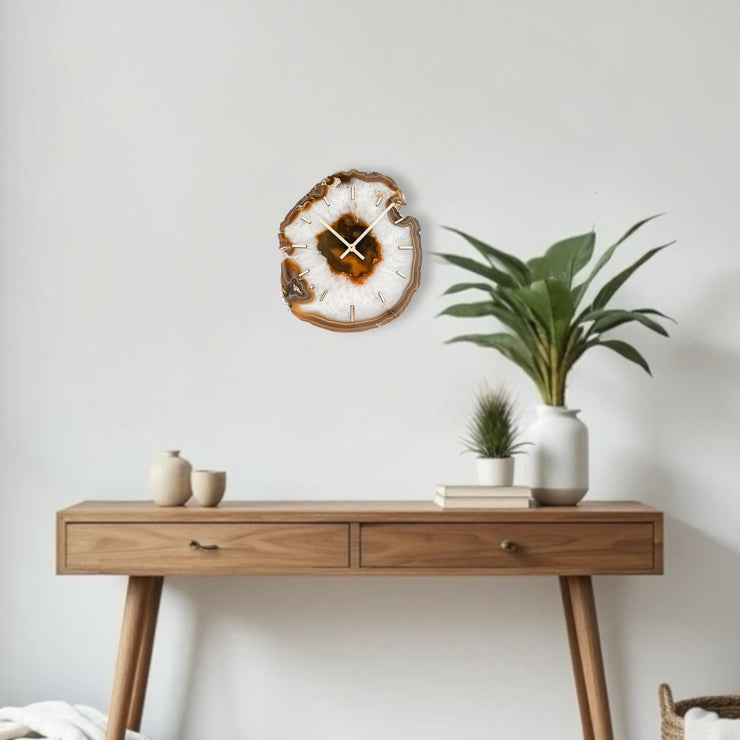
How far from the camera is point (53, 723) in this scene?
2.39 metres

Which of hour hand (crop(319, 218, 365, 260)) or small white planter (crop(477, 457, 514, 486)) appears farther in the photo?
hour hand (crop(319, 218, 365, 260))

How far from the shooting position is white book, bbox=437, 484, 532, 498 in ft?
7.69

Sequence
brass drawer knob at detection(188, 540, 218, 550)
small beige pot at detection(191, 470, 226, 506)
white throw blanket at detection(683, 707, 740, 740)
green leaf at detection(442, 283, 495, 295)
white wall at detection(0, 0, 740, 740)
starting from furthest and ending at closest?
white wall at detection(0, 0, 740, 740), green leaf at detection(442, 283, 495, 295), small beige pot at detection(191, 470, 226, 506), brass drawer knob at detection(188, 540, 218, 550), white throw blanket at detection(683, 707, 740, 740)

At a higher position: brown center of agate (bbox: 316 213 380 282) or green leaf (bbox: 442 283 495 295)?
brown center of agate (bbox: 316 213 380 282)

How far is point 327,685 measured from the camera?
8.75 feet

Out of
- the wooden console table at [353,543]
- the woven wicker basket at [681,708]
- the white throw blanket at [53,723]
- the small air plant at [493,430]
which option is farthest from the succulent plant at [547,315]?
the white throw blanket at [53,723]

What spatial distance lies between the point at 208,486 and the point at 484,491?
0.62m

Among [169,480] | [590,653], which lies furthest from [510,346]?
[169,480]

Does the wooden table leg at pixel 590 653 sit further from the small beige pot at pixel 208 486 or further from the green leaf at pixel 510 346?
the small beige pot at pixel 208 486

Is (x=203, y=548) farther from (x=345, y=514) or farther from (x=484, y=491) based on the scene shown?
(x=484, y=491)

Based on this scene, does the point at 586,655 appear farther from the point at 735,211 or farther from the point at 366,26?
the point at 366,26

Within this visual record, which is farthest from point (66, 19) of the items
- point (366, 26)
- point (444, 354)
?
point (444, 354)

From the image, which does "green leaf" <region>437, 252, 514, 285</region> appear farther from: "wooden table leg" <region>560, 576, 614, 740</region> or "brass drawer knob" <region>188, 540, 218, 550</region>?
"brass drawer knob" <region>188, 540, 218, 550</region>

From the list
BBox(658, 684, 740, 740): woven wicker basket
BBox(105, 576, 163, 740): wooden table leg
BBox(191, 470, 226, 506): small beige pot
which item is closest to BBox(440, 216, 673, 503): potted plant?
BBox(658, 684, 740, 740): woven wicker basket
